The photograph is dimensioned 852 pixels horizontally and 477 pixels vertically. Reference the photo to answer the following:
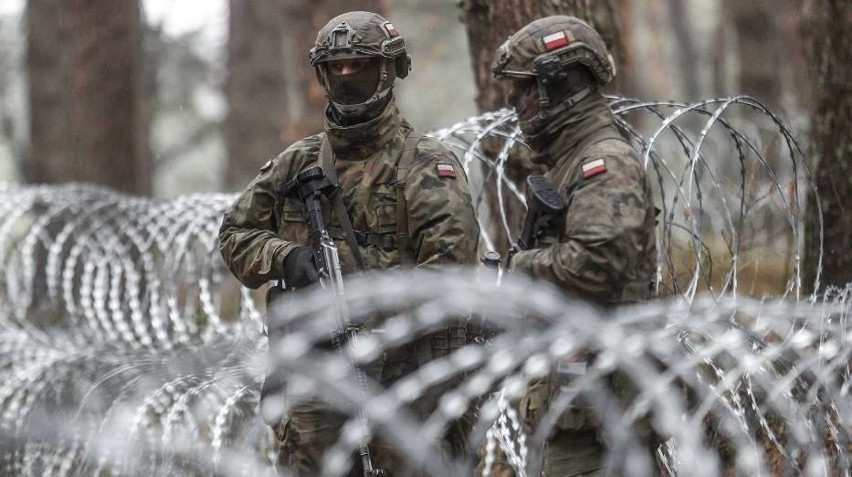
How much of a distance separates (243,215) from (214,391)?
0.82m

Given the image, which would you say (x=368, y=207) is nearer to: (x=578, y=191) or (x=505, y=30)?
(x=578, y=191)

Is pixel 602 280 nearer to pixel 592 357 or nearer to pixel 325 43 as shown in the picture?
pixel 592 357

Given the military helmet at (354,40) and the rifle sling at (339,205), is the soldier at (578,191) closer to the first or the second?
the military helmet at (354,40)

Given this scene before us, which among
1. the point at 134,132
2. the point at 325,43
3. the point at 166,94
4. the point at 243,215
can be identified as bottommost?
Result: the point at 166,94

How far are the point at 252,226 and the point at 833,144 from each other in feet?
10.7

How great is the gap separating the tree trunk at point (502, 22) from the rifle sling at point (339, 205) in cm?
237

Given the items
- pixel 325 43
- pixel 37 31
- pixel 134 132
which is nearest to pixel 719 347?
pixel 325 43

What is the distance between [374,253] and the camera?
14.5 ft

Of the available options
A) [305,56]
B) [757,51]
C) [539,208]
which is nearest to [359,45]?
[539,208]

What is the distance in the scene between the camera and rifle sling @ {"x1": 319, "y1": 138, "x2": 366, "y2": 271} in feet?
14.2

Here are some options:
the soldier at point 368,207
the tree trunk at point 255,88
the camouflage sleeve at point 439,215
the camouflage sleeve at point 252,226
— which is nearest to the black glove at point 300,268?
the soldier at point 368,207

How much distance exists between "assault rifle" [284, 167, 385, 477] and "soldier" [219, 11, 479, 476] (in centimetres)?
6

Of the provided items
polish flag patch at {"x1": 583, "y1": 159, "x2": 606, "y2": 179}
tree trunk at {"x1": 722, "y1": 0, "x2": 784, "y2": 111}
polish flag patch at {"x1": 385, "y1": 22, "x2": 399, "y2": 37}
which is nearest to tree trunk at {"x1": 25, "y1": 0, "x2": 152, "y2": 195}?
tree trunk at {"x1": 722, "y1": 0, "x2": 784, "y2": 111}

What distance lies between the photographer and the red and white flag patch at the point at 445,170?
441 centimetres
